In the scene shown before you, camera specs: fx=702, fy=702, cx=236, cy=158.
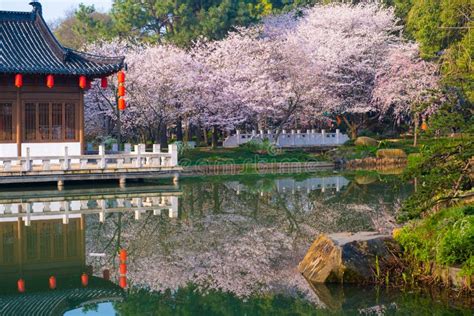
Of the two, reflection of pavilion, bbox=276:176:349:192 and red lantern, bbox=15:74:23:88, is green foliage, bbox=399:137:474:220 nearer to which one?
reflection of pavilion, bbox=276:176:349:192

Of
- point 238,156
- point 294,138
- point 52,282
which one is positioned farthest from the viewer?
point 294,138

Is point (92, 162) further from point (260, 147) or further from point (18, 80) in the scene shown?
point (260, 147)

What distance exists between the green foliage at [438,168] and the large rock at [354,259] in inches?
23.9

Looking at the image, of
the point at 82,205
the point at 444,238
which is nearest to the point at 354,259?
the point at 444,238

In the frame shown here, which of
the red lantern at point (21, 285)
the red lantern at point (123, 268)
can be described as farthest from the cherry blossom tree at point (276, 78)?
the red lantern at point (21, 285)

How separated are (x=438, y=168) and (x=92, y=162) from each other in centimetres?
1979

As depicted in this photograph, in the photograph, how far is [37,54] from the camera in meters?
27.6

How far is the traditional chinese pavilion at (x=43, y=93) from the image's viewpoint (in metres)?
26.7

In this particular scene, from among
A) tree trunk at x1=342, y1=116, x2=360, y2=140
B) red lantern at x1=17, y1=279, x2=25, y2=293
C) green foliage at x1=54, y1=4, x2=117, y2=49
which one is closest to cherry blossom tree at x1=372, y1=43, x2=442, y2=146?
tree trunk at x1=342, y1=116, x2=360, y2=140

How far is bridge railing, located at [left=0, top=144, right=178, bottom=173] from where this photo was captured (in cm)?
2489

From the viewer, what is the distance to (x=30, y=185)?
85.0 ft

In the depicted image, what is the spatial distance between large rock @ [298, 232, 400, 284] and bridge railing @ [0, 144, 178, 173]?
628 inches

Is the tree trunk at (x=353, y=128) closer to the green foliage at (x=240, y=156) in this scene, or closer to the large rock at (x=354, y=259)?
the green foliage at (x=240, y=156)

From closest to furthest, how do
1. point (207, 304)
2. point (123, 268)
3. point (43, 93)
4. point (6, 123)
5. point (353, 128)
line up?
1. point (207, 304)
2. point (123, 268)
3. point (6, 123)
4. point (43, 93)
5. point (353, 128)
